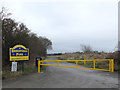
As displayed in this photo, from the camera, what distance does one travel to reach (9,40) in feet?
32.5

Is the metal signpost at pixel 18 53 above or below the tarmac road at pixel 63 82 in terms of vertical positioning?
above

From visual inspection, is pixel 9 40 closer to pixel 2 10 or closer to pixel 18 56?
pixel 18 56

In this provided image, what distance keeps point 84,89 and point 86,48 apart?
146 ft

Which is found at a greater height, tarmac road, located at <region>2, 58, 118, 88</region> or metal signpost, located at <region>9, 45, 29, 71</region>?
metal signpost, located at <region>9, 45, 29, 71</region>

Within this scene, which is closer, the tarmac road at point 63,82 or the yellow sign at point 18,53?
the tarmac road at point 63,82

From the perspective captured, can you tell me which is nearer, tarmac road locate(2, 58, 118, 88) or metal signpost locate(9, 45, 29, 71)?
tarmac road locate(2, 58, 118, 88)

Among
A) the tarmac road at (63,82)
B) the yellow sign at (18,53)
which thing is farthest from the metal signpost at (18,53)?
the tarmac road at (63,82)

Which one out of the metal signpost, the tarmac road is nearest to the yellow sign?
the metal signpost

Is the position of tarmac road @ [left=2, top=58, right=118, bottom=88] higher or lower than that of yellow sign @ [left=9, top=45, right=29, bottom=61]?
lower

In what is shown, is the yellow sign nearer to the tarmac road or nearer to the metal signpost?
the metal signpost

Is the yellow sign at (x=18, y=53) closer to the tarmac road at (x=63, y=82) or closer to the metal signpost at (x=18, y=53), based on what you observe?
the metal signpost at (x=18, y=53)

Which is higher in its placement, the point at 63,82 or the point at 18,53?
the point at 18,53

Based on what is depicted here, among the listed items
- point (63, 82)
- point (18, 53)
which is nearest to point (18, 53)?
point (18, 53)

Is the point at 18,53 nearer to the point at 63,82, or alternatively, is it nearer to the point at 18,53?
the point at 18,53
